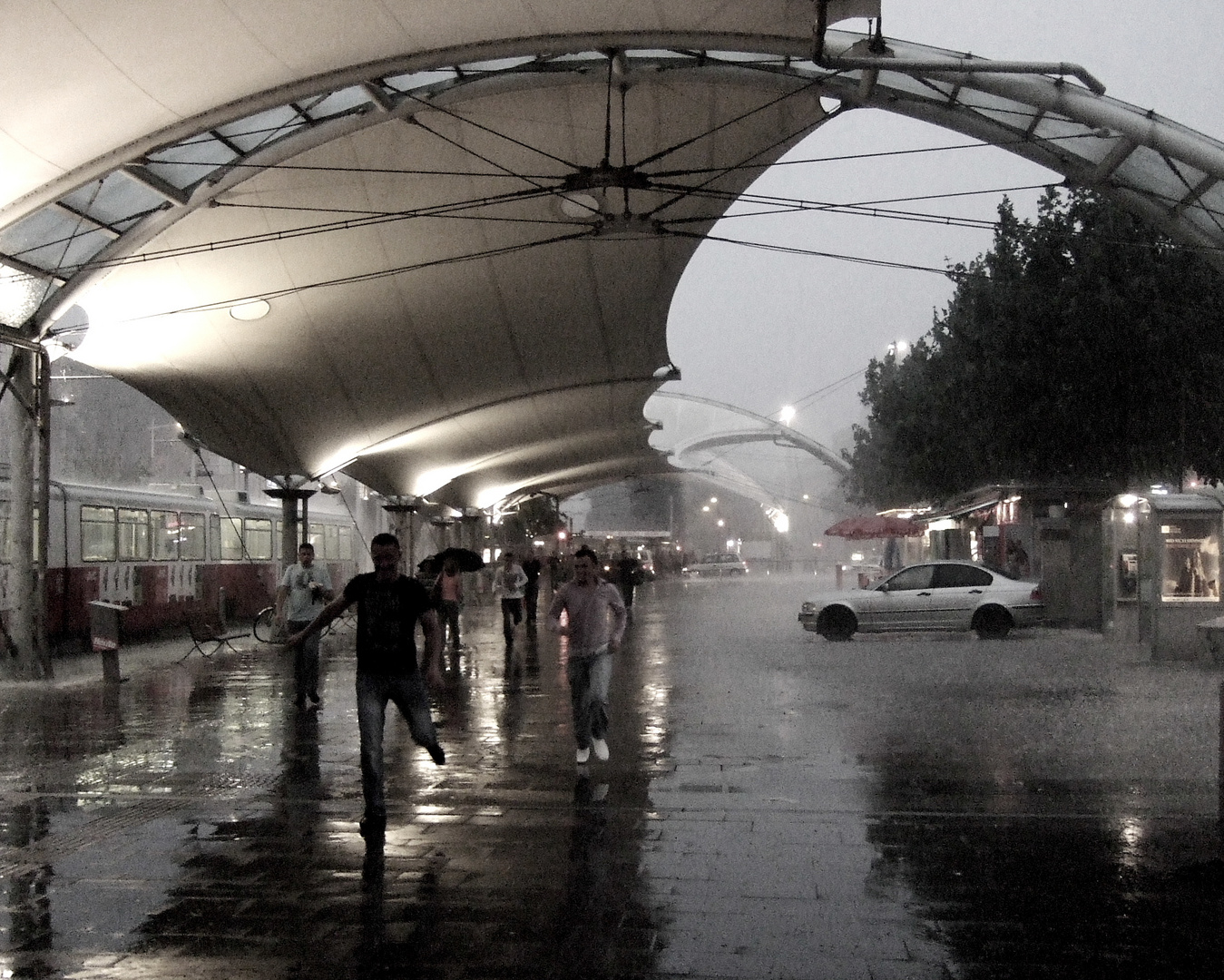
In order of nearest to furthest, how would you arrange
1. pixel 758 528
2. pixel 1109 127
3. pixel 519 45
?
pixel 519 45, pixel 1109 127, pixel 758 528

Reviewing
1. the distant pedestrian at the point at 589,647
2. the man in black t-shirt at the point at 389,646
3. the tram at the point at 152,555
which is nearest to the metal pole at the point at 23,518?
the tram at the point at 152,555

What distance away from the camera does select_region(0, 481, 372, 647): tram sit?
77.3 ft

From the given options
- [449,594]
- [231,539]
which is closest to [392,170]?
[449,594]

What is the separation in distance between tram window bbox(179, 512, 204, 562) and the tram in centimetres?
2

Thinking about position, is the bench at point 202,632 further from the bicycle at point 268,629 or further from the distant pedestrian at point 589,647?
the distant pedestrian at point 589,647

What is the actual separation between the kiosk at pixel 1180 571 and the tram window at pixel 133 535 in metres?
18.6

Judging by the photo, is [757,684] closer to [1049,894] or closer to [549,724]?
[549,724]

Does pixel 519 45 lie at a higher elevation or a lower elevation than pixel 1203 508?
higher

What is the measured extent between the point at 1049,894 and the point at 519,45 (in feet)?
35.1

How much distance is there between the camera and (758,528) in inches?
5684

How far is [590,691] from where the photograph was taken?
9.73m

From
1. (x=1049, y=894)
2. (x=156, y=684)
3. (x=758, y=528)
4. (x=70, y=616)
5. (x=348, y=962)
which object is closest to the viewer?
(x=348, y=962)

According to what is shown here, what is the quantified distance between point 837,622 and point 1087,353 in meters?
7.28

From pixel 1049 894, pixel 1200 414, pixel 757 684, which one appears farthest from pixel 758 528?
pixel 1049 894
